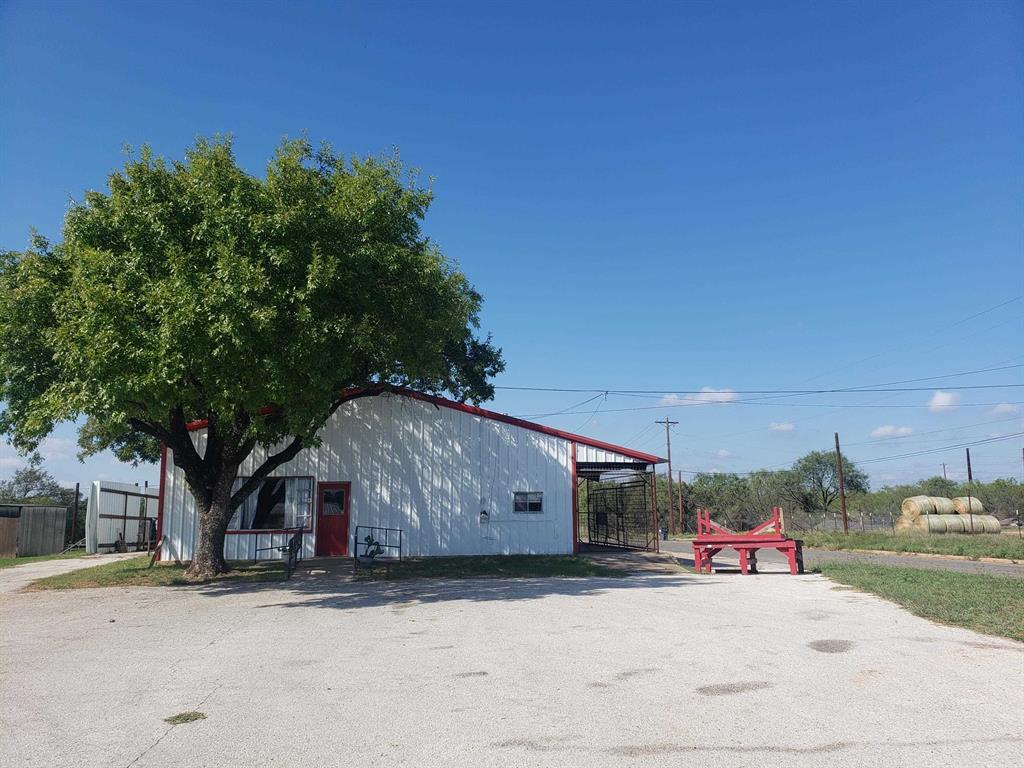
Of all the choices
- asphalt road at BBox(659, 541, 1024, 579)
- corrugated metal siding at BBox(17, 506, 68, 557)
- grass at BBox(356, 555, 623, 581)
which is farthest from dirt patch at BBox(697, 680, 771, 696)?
corrugated metal siding at BBox(17, 506, 68, 557)

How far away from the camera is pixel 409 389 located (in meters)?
20.7

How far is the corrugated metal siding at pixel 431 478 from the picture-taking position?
20766 mm

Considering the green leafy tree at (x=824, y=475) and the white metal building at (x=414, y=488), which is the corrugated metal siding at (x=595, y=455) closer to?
the white metal building at (x=414, y=488)

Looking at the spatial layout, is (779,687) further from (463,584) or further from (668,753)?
(463,584)

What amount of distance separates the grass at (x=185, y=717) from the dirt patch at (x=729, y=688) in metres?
4.41

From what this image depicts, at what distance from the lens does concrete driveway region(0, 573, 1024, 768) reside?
4969mm

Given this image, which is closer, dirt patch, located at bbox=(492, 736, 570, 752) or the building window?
dirt patch, located at bbox=(492, 736, 570, 752)

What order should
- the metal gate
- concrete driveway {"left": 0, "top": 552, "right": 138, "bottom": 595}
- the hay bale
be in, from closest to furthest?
1. concrete driveway {"left": 0, "top": 552, "right": 138, "bottom": 595}
2. the metal gate
3. the hay bale

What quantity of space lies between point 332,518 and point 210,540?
469 cm

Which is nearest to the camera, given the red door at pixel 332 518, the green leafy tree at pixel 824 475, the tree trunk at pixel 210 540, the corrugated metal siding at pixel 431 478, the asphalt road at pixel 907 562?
the tree trunk at pixel 210 540

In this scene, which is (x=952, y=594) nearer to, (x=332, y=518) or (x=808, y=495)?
(x=332, y=518)

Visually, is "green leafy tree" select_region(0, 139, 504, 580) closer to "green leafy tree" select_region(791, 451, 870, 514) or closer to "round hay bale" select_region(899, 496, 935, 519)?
"round hay bale" select_region(899, 496, 935, 519)

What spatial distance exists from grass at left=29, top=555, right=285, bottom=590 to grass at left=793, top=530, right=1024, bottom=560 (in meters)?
24.5

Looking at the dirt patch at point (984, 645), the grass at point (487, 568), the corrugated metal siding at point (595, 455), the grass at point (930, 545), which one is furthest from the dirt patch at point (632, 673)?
the grass at point (930, 545)
